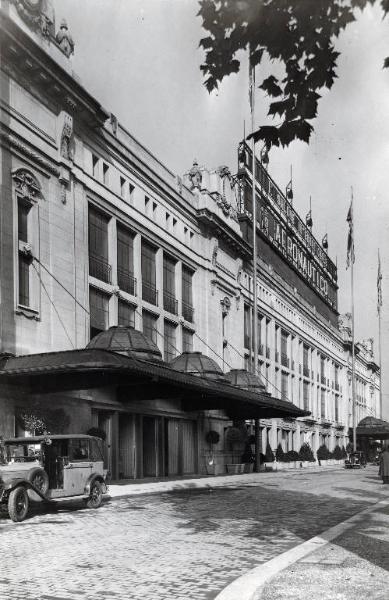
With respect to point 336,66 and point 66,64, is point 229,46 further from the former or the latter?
point 66,64

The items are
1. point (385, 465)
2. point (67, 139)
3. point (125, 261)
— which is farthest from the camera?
point (125, 261)

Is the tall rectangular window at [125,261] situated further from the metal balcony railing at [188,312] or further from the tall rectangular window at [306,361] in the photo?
the tall rectangular window at [306,361]

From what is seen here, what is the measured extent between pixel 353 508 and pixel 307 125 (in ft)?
44.0

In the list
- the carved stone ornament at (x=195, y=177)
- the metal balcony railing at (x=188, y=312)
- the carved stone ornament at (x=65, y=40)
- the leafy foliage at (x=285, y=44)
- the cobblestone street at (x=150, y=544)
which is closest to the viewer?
the leafy foliage at (x=285, y=44)

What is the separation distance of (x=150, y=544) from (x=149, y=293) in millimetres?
25550

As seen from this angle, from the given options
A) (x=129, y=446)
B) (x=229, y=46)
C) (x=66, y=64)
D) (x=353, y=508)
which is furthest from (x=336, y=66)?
(x=129, y=446)

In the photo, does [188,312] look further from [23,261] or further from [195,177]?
[23,261]

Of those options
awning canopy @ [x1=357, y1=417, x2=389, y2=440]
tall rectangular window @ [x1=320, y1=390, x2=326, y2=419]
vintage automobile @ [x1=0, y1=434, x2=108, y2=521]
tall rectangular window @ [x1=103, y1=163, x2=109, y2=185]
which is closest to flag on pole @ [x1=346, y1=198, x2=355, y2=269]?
awning canopy @ [x1=357, y1=417, x2=389, y2=440]

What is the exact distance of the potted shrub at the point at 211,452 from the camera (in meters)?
40.9

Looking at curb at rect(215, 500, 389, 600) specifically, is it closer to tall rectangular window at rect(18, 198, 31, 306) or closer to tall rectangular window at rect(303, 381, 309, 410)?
tall rectangular window at rect(18, 198, 31, 306)

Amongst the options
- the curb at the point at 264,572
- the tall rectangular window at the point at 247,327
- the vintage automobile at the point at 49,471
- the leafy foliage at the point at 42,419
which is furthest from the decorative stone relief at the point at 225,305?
the curb at the point at 264,572

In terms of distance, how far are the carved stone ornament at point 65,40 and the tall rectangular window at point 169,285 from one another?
12.6 meters

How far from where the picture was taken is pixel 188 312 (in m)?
41.8

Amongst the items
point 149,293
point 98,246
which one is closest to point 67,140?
point 98,246
